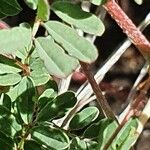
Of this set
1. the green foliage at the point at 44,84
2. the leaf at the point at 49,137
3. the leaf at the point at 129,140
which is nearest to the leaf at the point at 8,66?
the green foliage at the point at 44,84

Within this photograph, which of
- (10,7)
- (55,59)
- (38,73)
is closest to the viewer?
(55,59)

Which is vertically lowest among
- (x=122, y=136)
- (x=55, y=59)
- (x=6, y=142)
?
(x=6, y=142)

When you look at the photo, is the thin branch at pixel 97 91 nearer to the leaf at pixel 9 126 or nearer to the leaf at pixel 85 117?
the leaf at pixel 85 117

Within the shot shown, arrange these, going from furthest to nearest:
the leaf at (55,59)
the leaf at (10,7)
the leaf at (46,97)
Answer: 1. the leaf at (46,97)
2. the leaf at (10,7)
3. the leaf at (55,59)

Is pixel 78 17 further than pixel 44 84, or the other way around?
pixel 44 84

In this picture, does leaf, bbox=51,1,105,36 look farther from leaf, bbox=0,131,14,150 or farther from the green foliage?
leaf, bbox=0,131,14,150

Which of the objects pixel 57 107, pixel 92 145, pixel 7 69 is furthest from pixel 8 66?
pixel 92 145

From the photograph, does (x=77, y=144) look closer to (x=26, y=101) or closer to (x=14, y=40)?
(x=26, y=101)
